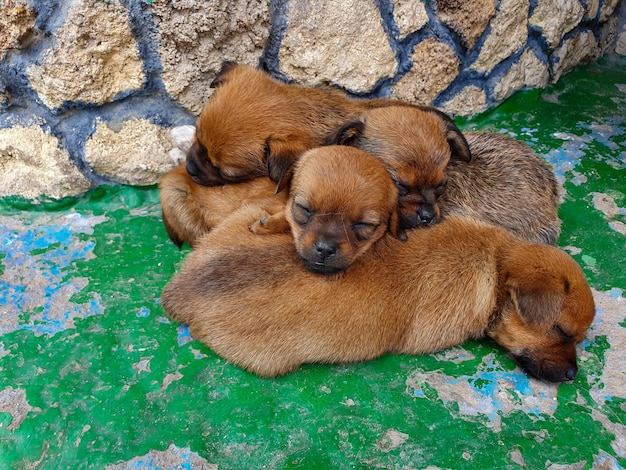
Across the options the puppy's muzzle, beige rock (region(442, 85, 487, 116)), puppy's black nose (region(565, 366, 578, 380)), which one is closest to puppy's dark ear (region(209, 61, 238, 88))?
beige rock (region(442, 85, 487, 116))

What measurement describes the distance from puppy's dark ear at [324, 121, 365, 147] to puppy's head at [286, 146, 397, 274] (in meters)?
0.43

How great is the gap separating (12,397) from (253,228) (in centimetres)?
141

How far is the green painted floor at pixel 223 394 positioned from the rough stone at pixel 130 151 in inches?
23.7

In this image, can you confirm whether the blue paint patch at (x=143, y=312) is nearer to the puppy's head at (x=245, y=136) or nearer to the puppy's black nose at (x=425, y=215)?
the puppy's head at (x=245, y=136)

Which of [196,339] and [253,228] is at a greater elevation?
[253,228]

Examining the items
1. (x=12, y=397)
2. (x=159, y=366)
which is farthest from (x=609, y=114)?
(x=12, y=397)

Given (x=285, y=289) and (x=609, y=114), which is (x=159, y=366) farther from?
(x=609, y=114)

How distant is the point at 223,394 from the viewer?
284 centimetres

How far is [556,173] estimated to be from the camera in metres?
4.61

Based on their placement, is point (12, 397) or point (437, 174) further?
point (437, 174)

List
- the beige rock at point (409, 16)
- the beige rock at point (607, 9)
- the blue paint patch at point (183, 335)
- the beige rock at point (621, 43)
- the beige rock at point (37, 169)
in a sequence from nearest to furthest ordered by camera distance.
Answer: the blue paint patch at point (183, 335) → the beige rock at point (37, 169) → the beige rock at point (409, 16) → the beige rock at point (607, 9) → the beige rock at point (621, 43)

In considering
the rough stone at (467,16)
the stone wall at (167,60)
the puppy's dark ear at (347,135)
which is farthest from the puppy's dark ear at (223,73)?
the rough stone at (467,16)

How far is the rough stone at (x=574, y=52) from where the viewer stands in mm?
5621

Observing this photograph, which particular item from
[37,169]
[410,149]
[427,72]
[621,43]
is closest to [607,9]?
[621,43]
